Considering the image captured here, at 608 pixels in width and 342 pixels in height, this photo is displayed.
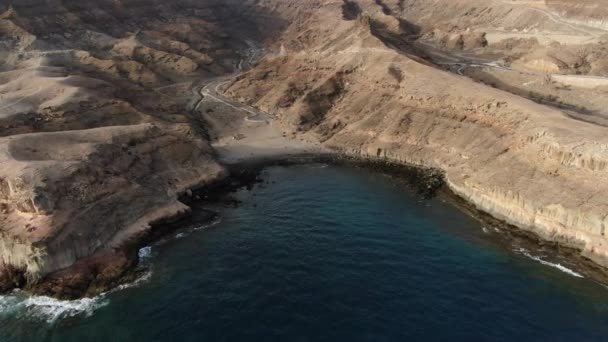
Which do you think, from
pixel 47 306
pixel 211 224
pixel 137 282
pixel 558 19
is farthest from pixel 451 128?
pixel 558 19

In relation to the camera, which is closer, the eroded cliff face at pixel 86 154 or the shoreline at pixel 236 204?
the shoreline at pixel 236 204

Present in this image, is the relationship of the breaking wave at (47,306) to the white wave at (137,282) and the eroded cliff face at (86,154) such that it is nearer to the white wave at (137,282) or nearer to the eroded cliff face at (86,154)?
the white wave at (137,282)

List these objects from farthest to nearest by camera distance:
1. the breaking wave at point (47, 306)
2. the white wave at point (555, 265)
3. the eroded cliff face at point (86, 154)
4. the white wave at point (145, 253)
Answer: the white wave at point (145, 253) < the eroded cliff face at point (86, 154) < the white wave at point (555, 265) < the breaking wave at point (47, 306)

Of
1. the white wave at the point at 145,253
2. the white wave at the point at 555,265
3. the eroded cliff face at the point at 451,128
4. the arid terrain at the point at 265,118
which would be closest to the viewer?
the white wave at the point at 555,265

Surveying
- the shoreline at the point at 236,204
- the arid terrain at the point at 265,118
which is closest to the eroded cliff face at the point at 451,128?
the arid terrain at the point at 265,118

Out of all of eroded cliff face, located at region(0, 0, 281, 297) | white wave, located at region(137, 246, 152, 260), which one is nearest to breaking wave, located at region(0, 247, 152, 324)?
eroded cliff face, located at region(0, 0, 281, 297)

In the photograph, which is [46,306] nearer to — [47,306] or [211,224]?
[47,306]

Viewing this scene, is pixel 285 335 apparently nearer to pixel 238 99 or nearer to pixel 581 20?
pixel 238 99
